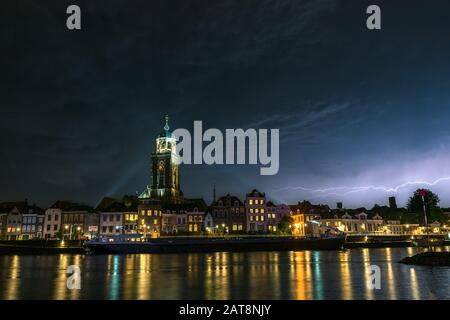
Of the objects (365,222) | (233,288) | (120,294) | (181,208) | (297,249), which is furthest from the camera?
(365,222)

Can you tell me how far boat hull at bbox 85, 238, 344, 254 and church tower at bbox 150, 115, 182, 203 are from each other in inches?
2467

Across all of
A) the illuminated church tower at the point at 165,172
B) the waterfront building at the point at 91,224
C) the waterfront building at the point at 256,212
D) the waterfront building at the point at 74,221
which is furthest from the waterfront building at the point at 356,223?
the waterfront building at the point at 74,221

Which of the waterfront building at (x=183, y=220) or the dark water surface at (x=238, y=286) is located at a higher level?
the waterfront building at (x=183, y=220)

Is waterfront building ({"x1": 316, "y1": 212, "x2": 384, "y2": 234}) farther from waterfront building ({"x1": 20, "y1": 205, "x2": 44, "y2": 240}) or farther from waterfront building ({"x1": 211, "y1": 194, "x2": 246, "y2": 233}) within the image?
waterfront building ({"x1": 20, "y1": 205, "x2": 44, "y2": 240})

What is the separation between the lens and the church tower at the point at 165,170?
158250 millimetres

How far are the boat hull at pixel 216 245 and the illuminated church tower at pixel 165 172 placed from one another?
62.7 m

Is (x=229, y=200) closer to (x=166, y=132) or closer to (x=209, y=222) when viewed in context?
(x=209, y=222)

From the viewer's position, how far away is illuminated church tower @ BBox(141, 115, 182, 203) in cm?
15825

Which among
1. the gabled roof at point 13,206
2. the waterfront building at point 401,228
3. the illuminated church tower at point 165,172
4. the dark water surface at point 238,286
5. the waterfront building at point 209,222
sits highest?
the illuminated church tower at point 165,172

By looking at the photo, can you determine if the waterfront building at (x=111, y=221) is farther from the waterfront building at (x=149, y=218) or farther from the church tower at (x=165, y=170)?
the church tower at (x=165, y=170)
